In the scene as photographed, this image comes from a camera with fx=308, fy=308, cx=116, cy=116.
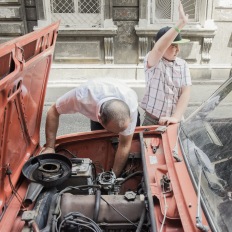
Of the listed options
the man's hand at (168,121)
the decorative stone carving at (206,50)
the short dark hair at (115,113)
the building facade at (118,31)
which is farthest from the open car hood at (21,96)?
the decorative stone carving at (206,50)

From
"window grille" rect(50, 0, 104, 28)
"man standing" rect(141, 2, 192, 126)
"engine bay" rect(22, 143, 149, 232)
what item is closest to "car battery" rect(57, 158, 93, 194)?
"engine bay" rect(22, 143, 149, 232)

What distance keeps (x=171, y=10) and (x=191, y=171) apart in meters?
6.38

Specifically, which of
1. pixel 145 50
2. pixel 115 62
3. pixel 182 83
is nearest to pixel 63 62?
pixel 115 62

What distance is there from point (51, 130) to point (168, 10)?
19.1ft

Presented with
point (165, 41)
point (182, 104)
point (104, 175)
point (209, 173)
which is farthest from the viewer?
point (182, 104)

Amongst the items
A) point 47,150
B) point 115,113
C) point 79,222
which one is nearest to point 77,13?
point 47,150

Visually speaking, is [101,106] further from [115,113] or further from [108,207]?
[108,207]

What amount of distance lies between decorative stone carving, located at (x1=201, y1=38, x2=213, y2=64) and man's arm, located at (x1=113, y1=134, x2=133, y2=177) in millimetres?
5802

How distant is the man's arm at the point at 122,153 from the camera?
252cm

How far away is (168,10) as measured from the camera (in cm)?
752

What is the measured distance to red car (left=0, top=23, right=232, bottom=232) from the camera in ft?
5.41

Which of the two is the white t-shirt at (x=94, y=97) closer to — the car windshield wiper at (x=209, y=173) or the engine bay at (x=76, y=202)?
the engine bay at (x=76, y=202)

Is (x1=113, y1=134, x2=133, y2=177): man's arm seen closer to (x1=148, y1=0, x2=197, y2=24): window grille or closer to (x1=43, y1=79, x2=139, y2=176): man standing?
(x1=43, y1=79, x2=139, y2=176): man standing

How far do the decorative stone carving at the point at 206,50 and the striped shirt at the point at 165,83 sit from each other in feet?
15.8
